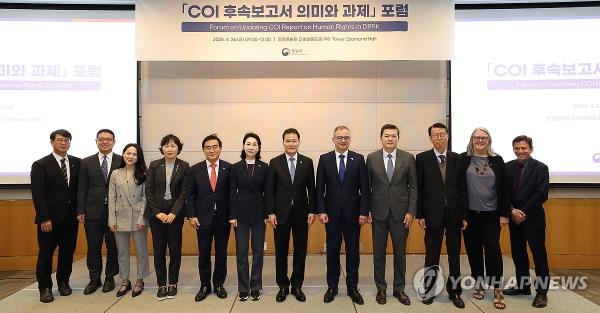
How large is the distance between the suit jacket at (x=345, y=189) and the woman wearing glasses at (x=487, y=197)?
3.00 ft

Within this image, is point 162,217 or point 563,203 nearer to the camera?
point 162,217

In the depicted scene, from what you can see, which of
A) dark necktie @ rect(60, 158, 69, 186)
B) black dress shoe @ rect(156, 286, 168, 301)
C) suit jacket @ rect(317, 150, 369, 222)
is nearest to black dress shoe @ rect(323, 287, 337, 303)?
suit jacket @ rect(317, 150, 369, 222)

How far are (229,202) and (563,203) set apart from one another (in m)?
4.51

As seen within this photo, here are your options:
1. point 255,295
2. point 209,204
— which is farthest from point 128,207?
point 255,295

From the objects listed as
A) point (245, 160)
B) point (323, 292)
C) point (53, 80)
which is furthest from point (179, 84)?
point (323, 292)

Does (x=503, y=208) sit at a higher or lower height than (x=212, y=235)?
higher

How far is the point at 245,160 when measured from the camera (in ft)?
12.1

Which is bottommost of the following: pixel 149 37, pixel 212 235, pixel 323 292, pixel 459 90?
pixel 323 292

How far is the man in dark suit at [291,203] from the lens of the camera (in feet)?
11.7

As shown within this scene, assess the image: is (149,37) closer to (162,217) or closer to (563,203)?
(162,217)

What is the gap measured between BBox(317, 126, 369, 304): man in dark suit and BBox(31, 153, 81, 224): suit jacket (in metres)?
2.48

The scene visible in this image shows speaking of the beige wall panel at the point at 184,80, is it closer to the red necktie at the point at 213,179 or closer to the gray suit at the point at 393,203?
the red necktie at the point at 213,179

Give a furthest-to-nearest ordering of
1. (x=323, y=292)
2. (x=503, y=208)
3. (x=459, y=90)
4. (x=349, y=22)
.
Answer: (x=459, y=90) < (x=349, y=22) < (x=323, y=292) < (x=503, y=208)

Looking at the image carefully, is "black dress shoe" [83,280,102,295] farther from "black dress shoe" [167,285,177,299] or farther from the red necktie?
the red necktie
